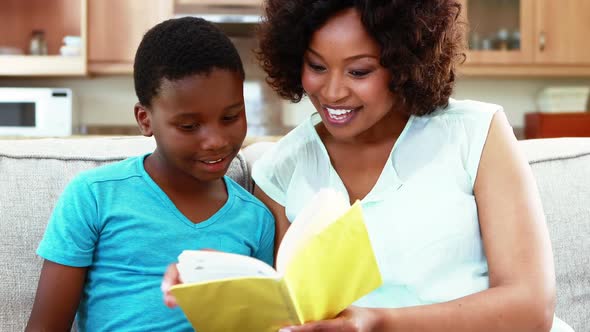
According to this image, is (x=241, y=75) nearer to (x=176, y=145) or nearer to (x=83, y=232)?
(x=176, y=145)

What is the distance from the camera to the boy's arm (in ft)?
3.86

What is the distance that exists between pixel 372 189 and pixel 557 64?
3.18 metres

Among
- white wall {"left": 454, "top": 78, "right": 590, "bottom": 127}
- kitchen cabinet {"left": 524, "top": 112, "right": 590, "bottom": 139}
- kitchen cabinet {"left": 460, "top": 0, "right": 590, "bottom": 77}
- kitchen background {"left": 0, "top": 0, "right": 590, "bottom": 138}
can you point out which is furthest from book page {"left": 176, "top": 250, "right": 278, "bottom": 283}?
white wall {"left": 454, "top": 78, "right": 590, "bottom": 127}

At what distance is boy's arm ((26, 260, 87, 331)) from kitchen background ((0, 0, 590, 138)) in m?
2.82

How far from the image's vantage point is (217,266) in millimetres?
870

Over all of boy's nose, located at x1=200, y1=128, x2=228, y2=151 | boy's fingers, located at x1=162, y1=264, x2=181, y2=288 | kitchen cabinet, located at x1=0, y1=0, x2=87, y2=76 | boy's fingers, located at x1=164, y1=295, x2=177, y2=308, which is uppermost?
kitchen cabinet, located at x1=0, y1=0, x2=87, y2=76

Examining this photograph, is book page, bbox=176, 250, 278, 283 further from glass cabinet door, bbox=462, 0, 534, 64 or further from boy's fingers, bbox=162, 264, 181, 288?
glass cabinet door, bbox=462, 0, 534, 64

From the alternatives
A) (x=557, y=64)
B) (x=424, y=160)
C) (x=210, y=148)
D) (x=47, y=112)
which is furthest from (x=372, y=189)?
(x=557, y=64)

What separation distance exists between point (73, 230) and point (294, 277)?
1.60 ft

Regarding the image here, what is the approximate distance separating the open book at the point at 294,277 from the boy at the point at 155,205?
0.95ft

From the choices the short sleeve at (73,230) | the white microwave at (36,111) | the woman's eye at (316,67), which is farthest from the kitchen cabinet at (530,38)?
the short sleeve at (73,230)

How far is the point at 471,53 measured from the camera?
13.5 ft

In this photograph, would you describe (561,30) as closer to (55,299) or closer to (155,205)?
(155,205)

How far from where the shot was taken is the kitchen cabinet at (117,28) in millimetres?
3922
